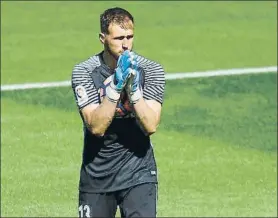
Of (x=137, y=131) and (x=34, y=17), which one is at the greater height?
(x=137, y=131)

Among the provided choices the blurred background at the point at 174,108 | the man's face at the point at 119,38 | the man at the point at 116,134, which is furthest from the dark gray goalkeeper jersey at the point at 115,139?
the blurred background at the point at 174,108

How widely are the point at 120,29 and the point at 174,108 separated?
7769 millimetres

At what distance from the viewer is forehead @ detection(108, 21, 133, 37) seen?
299 inches

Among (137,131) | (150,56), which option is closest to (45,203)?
(137,131)

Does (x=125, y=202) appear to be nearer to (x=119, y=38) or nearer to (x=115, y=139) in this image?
(x=115, y=139)

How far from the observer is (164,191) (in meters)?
12.2

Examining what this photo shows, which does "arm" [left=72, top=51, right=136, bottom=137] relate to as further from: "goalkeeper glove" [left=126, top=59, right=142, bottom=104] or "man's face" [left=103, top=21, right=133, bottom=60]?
"man's face" [left=103, top=21, right=133, bottom=60]

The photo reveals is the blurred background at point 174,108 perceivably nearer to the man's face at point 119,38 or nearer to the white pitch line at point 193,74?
the white pitch line at point 193,74

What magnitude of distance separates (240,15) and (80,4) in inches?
127

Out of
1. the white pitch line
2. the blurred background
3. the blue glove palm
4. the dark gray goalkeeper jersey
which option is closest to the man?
the dark gray goalkeeper jersey

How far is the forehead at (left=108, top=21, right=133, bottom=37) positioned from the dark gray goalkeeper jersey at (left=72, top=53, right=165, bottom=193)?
33 centimetres

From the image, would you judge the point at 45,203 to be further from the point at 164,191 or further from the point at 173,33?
the point at 173,33

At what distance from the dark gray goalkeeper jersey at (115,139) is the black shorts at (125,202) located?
0.05 meters

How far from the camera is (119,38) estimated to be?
25.0 feet
